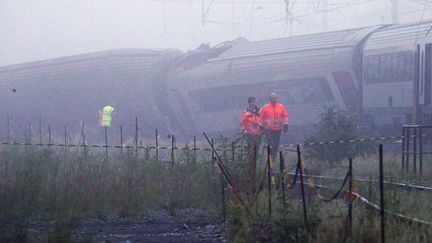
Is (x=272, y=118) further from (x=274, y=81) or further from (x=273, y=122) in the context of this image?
(x=274, y=81)

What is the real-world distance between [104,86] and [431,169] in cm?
2013

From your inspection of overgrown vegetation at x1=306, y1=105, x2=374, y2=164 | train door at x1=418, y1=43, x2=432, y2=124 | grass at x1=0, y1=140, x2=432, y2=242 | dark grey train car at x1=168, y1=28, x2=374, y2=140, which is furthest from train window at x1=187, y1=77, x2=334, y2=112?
grass at x1=0, y1=140, x2=432, y2=242

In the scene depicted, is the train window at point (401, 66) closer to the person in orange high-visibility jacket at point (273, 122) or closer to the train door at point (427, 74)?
the train door at point (427, 74)

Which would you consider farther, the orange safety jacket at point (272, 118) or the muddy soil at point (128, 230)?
the orange safety jacket at point (272, 118)

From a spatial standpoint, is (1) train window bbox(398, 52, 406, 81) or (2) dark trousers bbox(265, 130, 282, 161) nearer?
(2) dark trousers bbox(265, 130, 282, 161)

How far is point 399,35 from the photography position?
79.7 feet

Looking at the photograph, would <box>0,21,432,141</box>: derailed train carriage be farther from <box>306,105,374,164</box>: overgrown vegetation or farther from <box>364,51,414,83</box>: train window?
<box>306,105,374,164</box>: overgrown vegetation

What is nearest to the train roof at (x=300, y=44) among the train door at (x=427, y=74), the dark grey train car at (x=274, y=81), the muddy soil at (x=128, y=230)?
the dark grey train car at (x=274, y=81)

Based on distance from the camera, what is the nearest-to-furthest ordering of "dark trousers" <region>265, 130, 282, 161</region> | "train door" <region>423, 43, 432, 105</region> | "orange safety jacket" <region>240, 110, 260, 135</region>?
"orange safety jacket" <region>240, 110, 260, 135</region>, "dark trousers" <region>265, 130, 282, 161</region>, "train door" <region>423, 43, 432, 105</region>

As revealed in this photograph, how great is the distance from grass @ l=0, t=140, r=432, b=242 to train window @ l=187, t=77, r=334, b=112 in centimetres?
1008

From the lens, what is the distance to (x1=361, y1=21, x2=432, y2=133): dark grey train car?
22547mm

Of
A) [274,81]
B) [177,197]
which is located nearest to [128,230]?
[177,197]

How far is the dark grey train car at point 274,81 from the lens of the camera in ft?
83.8

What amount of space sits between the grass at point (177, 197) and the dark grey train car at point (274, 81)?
950cm
